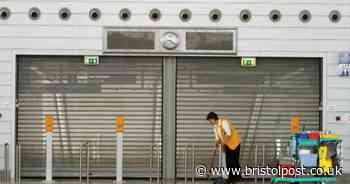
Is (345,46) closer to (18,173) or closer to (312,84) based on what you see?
(312,84)

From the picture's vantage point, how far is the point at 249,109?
1706 cm

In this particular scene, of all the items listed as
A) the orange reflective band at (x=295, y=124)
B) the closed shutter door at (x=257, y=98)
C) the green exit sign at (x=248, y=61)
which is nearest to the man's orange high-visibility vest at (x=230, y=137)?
the orange reflective band at (x=295, y=124)

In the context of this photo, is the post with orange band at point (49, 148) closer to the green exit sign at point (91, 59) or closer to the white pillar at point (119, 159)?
the white pillar at point (119, 159)

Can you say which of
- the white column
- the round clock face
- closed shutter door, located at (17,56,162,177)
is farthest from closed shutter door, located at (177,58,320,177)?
the white column

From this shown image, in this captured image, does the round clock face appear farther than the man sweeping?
Yes

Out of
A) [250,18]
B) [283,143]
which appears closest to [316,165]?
[283,143]

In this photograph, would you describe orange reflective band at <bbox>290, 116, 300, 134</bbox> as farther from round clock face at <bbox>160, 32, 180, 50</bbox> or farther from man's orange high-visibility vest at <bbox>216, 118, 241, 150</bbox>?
round clock face at <bbox>160, 32, 180, 50</bbox>

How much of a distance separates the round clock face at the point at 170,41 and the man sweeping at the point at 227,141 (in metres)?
2.36

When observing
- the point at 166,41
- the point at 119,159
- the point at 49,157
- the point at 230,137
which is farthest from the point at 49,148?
Result: the point at 230,137

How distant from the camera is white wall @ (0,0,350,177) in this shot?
1672cm

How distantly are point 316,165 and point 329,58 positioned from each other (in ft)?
12.2

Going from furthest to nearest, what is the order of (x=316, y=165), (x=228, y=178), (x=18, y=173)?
(x=18, y=173), (x=228, y=178), (x=316, y=165)

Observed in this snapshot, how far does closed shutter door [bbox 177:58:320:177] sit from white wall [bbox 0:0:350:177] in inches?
14.1

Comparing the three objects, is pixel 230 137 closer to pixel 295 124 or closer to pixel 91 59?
pixel 295 124
